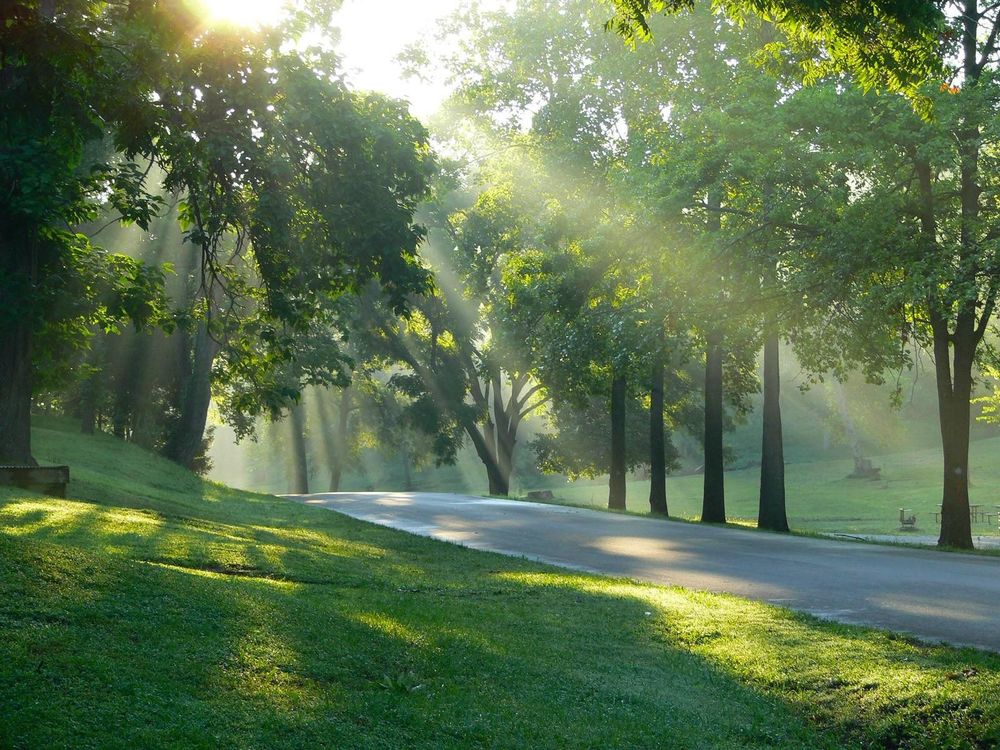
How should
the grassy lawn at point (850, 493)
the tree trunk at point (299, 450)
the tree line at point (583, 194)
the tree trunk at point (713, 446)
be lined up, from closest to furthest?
the tree line at point (583, 194)
the tree trunk at point (713, 446)
the grassy lawn at point (850, 493)
the tree trunk at point (299, 450)

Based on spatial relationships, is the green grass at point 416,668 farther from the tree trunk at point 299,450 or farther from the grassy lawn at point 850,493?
the tree trunk at point 299,450

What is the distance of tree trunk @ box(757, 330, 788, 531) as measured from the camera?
26.8 meters

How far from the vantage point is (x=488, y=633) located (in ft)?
28.8

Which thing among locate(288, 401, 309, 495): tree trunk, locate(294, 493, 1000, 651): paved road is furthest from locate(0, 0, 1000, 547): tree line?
locate(288, 401, 309, 495): tree trunk

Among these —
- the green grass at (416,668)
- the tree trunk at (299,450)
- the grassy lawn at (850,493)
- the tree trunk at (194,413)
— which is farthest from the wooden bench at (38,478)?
the tree trunk at (299,450)

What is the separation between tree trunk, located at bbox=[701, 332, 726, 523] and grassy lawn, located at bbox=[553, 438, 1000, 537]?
36.2 ft

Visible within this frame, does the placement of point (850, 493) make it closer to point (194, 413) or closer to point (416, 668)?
point (194, 413)

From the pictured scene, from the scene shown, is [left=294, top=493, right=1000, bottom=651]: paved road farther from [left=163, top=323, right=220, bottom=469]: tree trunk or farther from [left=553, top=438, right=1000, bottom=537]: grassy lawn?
[left=553, top=438, right=1000, bottom=537]: grassy lawn

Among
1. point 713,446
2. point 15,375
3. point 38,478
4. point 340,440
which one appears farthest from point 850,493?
point 38,478

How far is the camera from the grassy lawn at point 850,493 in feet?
153

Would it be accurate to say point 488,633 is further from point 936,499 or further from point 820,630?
point 936,499

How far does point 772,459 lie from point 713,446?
2.47 metres

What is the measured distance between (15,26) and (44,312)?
10431 millimetres

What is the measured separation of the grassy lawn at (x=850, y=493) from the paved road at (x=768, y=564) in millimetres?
16775
